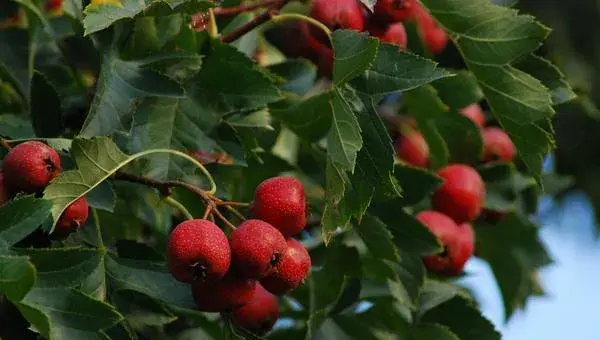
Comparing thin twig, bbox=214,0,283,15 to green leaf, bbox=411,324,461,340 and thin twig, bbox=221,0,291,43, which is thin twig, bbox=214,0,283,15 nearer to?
thin twig, bbox=221,0,291,43

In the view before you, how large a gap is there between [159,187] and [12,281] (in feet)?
1.36

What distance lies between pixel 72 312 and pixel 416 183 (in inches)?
34.6

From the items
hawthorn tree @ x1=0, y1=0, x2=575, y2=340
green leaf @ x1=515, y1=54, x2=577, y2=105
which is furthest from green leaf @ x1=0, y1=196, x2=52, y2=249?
green leaf @ x1=515, y1=54, x2=577, y2=105

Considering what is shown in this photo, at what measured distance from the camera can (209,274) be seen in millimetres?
1863

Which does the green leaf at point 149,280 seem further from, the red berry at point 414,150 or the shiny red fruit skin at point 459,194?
the red berry at point 414,150

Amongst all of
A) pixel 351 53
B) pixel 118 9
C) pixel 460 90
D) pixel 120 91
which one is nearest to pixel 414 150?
pixel 460 90

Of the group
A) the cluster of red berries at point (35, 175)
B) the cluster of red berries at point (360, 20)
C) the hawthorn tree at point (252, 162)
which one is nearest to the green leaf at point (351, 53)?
the hawthorn tree at point (252, 162)

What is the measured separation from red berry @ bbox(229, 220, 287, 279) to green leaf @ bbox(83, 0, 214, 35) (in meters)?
0.36

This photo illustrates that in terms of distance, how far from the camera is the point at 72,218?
6.19 ft

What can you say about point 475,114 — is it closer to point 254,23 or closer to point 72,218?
point 254,23

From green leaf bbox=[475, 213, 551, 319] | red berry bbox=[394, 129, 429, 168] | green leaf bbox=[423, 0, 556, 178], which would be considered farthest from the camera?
green leaf bbox=[475, 213, 551, 319]

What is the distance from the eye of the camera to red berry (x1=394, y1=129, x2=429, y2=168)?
276 centimetres

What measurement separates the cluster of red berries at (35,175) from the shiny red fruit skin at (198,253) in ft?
0.50

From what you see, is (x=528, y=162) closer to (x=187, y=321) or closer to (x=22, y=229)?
(x=187, y=321)
